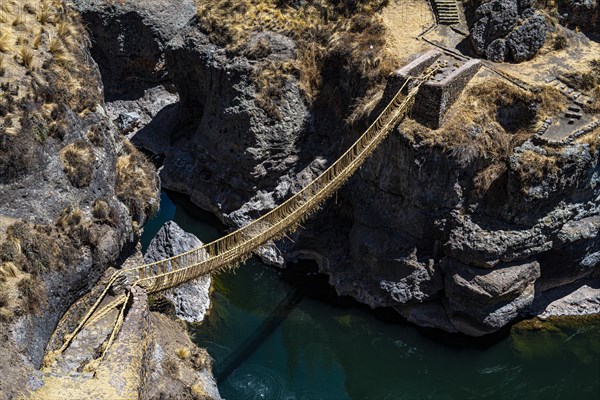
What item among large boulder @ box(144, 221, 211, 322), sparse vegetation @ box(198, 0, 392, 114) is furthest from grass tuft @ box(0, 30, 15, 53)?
sparse vegetation @ box(198, 0, 392, 114)

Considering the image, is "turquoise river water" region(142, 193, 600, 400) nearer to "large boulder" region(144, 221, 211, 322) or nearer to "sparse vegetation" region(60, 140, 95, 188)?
"large boulder" region(144, 221, 211, 322)

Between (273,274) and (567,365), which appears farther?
(273,274)

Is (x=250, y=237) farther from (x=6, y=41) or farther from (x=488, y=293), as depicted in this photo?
(x=6, y=41)

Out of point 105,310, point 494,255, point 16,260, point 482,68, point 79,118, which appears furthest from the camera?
point 482,68

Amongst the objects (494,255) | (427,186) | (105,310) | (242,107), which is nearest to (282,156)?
(242,107)

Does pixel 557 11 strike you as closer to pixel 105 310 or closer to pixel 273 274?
pixel 273 274

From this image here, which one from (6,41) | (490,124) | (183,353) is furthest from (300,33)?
(183,353)

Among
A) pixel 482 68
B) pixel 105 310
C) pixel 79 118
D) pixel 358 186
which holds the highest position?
pixel 482 68
